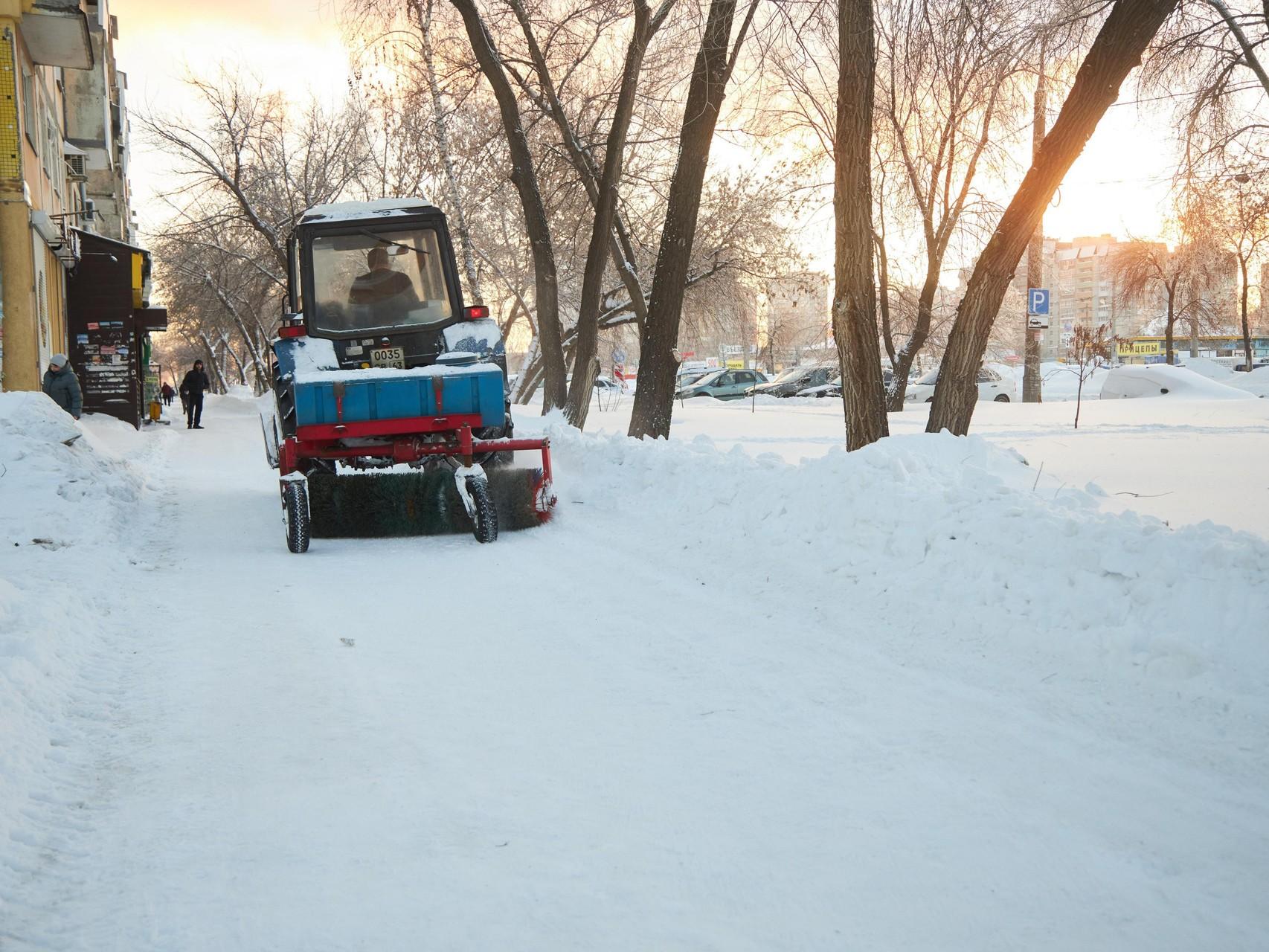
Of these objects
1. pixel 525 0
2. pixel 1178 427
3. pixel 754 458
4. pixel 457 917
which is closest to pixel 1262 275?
pixel 1178 427

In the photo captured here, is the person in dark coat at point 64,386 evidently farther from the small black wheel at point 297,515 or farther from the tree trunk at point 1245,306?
the tree trunk at point 1245,306

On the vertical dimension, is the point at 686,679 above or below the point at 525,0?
below

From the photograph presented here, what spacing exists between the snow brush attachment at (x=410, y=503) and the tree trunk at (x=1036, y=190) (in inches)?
167

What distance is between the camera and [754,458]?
1033cm

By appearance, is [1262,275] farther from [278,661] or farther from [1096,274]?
[1096,274]

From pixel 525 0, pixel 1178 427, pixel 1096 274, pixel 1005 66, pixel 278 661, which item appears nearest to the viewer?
pixel 278 661

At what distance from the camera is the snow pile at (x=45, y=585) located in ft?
13.4

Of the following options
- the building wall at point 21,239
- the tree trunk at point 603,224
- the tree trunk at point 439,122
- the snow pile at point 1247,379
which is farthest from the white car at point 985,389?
the building wall at point 21,239

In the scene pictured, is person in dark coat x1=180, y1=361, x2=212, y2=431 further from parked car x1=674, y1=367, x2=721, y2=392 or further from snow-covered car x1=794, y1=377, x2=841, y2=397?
snow-covered car x1=794, y1=377, x2=841, y2=397

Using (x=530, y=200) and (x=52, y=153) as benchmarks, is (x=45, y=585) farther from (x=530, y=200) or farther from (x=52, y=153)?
(x=52, y=153)

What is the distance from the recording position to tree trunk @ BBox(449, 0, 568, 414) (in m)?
16.8

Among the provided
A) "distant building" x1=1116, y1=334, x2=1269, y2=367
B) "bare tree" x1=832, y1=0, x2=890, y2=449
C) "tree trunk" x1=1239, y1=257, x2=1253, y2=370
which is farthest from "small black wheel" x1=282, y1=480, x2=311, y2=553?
"distant building" x1=1116, y1=334, x2=1269, y2=367

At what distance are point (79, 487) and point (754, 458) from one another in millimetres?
6433

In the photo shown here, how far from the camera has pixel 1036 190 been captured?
10.2 m
